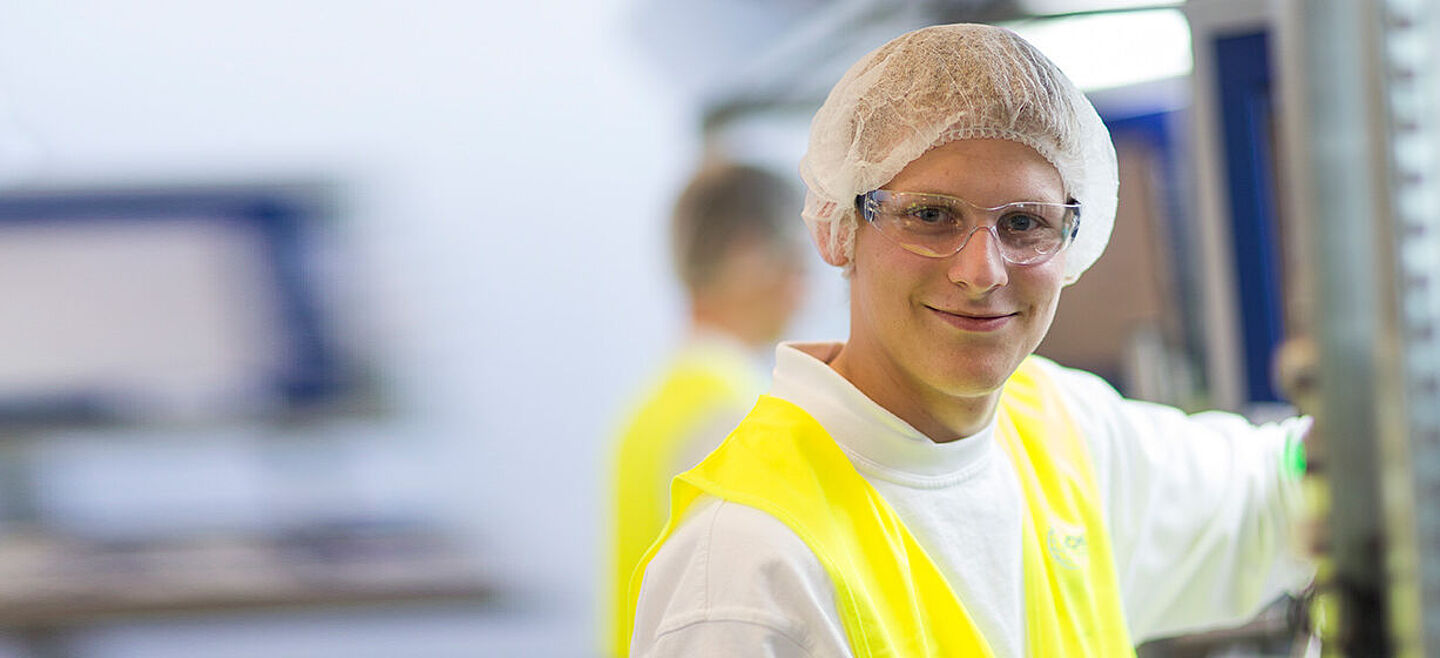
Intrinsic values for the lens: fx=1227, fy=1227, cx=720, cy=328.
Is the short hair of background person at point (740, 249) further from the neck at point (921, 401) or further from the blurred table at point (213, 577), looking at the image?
the blurred table at point (213, 577)

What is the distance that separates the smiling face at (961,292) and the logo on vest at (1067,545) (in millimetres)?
A: 171

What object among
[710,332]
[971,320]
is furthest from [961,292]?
[710,332]

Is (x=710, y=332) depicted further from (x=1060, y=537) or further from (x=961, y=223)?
(x=961, y=223)

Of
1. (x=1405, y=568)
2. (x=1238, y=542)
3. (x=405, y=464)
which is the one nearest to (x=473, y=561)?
(x=405, y=464)

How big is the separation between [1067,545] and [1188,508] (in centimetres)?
20

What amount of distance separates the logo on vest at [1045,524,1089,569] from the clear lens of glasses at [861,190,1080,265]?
0.92ft

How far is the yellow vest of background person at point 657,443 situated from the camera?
1643mm

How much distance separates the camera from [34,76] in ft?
13.1

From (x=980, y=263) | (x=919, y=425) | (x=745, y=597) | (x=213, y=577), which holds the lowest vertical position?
(x=213, y=577)

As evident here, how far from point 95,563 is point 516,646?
55.6 inches

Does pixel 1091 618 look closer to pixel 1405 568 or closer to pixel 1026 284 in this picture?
pixel 1026 284

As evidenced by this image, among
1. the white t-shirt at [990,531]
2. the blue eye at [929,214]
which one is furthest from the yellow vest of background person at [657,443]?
the blue eye at [929,214]

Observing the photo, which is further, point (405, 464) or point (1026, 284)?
point (405, 464)

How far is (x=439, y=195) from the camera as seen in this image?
4.16m
